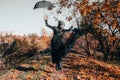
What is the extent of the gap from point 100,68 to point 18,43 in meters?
13.3

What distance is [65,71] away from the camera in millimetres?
15828

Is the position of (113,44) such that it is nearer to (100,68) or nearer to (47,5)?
(100,68)

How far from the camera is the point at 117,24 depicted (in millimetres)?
16641

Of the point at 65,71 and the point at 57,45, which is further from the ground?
the point at 57,45

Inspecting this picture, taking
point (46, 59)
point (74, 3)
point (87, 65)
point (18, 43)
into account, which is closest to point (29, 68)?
point (46, 59)

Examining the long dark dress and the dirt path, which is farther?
the long dark dress

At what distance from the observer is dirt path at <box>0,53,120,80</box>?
14.9 meters

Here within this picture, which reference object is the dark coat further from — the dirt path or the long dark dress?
the dirt path

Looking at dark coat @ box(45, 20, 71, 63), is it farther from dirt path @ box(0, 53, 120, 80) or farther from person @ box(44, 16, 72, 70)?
dirt path @ box(0, 53, 120, 80)

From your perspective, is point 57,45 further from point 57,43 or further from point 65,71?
point 65,71

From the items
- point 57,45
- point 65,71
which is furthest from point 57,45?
point 65,71

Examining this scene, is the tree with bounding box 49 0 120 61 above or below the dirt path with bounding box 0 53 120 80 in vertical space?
above

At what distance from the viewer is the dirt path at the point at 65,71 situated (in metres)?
14.9

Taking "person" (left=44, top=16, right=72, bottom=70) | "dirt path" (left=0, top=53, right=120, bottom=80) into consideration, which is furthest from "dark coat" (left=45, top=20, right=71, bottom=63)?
"dirt path" (left=0, top=53, right=120, bottom=80)
